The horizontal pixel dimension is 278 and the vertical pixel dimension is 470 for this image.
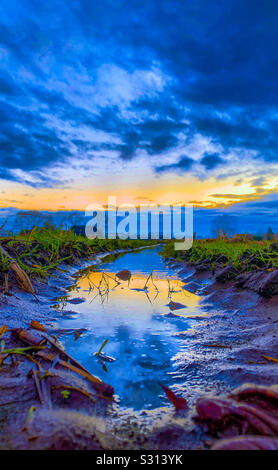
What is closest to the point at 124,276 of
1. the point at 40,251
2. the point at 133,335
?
the point at 40,251

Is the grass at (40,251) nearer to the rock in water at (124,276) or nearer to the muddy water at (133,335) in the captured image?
the muddy water at (133,335)

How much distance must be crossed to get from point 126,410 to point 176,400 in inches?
8.8

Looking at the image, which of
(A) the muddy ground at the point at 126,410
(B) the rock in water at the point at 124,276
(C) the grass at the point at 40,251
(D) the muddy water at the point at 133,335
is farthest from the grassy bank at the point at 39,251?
(A) the muddy ground at the point at 126,410

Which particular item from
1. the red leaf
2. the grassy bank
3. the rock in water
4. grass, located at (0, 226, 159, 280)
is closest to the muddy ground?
the red leaf

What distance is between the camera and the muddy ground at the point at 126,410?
89 cm

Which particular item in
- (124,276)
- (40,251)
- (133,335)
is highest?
(40,251)

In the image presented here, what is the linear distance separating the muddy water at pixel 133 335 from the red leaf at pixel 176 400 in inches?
1.5

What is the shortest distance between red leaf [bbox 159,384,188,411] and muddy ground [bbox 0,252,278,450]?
3 centimetres

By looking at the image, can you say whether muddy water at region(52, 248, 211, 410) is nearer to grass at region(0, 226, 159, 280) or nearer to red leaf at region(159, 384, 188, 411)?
red leaf at region(159, 384, 188, 411)

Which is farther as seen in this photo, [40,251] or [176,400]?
[40,251]

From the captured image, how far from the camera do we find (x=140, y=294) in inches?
133

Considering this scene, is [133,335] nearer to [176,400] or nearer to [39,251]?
[176,400]

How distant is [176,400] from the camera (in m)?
1.16
